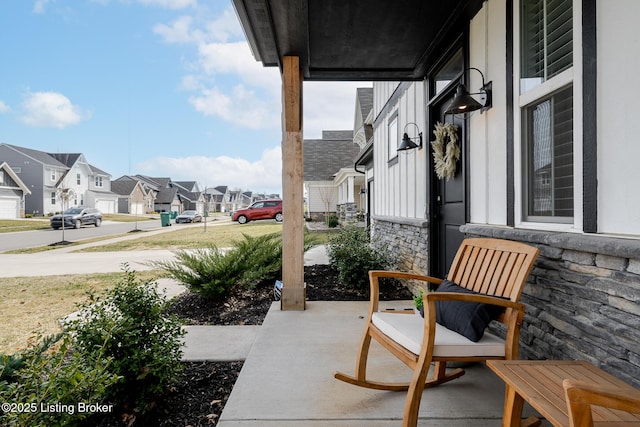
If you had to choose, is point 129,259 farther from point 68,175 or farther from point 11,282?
Answer: point 68,175

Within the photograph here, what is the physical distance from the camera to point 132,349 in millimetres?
1807

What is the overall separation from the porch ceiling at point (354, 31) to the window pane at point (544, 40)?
2.36 feet

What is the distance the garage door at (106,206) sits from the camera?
116 ft

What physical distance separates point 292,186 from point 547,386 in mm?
2849

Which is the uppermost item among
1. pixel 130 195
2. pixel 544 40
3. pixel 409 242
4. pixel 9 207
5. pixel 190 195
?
pixel 190 195

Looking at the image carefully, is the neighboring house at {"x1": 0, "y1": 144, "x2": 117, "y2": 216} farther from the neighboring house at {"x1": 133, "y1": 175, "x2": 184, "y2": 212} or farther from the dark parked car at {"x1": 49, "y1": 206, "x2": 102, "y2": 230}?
the neighboring house at {"x1": 133, "y1": 175, "x2": 184, "y2": 212}

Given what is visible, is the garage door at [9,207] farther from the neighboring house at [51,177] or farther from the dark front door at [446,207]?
the dark front door at [446,207]

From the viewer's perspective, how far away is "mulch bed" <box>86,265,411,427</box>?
178 cm

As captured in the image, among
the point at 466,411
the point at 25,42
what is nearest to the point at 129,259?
the point at 466,411

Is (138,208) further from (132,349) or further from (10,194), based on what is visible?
(132,349)

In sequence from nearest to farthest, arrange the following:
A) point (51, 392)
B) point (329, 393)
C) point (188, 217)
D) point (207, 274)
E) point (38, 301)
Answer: point (51, 392)
point (329, 393)
point (207, 274)
point (38, 301)
point (188, 217)

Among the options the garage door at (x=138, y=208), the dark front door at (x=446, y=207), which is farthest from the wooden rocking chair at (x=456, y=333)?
the garage door at (x=138, y=208)

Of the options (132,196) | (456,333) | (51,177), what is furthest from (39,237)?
(132,196)

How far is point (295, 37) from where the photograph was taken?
3240 mm
